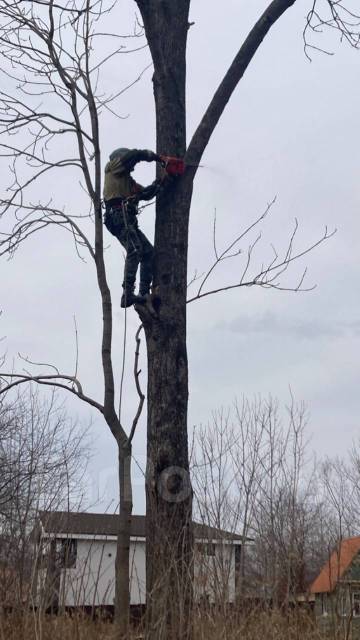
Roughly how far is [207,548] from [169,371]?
1.30 metres

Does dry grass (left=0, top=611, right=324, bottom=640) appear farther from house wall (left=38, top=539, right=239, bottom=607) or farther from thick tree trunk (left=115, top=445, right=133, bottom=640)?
thick tree trunk (left=115, top=445, right=133, bottom=640)

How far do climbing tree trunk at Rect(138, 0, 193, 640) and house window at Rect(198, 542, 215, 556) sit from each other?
10cm

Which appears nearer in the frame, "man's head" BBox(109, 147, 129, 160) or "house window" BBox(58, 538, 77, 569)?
"house window" BBox(58, 538, 77, 569)

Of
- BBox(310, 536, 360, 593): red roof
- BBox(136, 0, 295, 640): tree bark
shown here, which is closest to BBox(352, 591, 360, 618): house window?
BBox(310, 536, 360, 593): red roof

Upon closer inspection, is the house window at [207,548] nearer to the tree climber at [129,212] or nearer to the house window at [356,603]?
the house window at [356,603]

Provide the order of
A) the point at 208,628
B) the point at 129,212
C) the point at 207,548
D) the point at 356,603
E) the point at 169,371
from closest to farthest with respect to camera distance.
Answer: the point at 208,628, the point at 356,603, the point at 207,548, the point at 169,371, the point at 129,212

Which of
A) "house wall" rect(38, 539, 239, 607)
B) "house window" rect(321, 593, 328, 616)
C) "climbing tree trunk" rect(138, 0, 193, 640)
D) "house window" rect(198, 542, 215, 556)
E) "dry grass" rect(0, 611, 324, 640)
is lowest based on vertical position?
"dry grass" rect(0, 611, 324, 640)

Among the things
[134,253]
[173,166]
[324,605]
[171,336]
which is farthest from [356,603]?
[173,166]

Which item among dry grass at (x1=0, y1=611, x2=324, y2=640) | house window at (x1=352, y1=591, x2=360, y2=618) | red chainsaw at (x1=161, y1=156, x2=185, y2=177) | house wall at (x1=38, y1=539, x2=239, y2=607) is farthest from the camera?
red chainsaw at (x1=161, y1=156, x2=185, y2=177)

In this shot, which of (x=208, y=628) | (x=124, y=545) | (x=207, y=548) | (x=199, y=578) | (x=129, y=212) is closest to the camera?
(x=208, y=628)

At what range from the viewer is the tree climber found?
643 cm

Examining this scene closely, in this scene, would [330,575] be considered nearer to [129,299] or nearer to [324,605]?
[324,605]

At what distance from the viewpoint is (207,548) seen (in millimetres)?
5141

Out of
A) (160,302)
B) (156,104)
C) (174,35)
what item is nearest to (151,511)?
(160,302)
